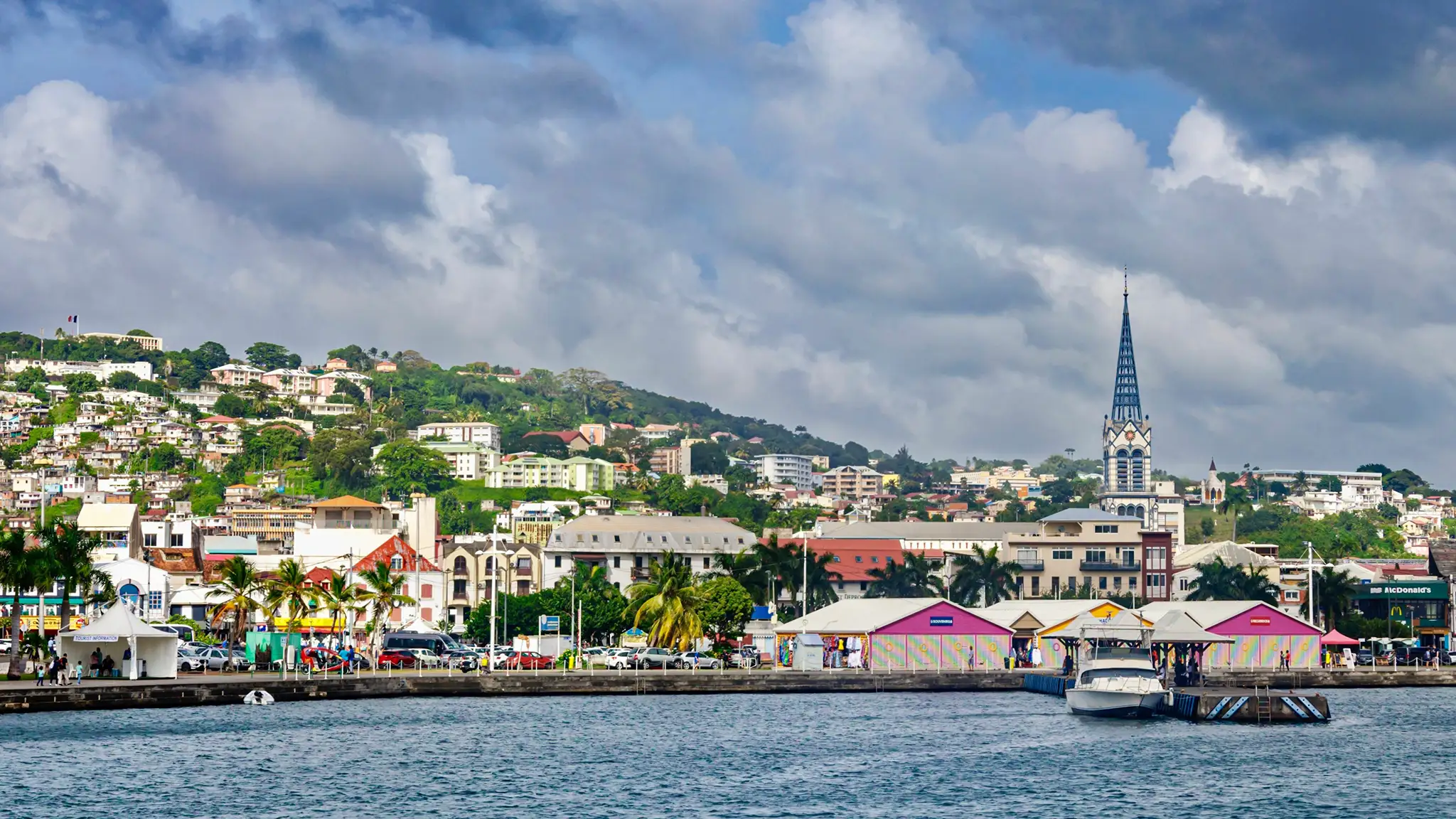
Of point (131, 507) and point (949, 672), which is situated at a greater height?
point (131, 507)

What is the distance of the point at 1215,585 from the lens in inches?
5527

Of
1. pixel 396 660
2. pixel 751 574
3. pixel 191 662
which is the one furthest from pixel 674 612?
pixel 191 662

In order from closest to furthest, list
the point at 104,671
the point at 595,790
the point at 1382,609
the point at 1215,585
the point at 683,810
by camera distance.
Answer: the point at 683,810 → the point at 595,790 → the point at 104,671 → the point at 1382,609 → the point at 1215,585

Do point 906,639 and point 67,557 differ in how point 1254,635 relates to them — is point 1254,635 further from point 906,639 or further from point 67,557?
point 67,557

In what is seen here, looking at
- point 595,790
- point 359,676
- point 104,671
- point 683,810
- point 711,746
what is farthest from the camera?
point 359,676

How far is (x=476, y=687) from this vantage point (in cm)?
8069

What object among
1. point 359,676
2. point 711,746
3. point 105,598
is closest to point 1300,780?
point 711,746

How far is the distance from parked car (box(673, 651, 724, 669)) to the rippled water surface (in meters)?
14.0

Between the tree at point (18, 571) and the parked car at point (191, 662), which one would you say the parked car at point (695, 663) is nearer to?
the parked car at point (191, 662)

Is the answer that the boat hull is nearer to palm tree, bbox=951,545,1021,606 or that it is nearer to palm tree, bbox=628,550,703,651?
palm tree, bbox=628,550,703,651

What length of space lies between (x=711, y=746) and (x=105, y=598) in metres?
41.7

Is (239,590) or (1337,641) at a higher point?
(239,590)

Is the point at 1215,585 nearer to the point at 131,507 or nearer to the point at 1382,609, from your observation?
the point at 1382,609

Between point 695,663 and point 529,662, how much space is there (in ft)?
26.6
